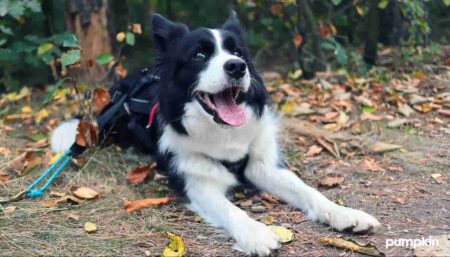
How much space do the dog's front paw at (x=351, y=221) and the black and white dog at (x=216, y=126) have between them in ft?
0.11

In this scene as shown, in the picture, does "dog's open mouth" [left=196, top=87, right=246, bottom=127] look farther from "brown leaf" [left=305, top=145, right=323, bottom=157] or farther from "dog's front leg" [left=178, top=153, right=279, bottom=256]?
"brown leaf" [left=305, top=145, right=323, bottom=157]

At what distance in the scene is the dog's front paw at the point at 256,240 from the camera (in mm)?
2168

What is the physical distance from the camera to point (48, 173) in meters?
3.14

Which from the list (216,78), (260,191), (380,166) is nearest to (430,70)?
(380,166)

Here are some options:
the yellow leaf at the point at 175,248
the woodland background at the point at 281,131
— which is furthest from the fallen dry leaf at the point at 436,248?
the yellow leaf at the point at 175,248

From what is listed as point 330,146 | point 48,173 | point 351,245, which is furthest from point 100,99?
point 351,245

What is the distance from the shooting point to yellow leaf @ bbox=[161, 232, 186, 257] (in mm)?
2213

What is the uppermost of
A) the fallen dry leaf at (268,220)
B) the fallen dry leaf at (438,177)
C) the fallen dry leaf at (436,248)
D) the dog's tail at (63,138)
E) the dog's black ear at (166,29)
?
the dog's black ear at (166,29)

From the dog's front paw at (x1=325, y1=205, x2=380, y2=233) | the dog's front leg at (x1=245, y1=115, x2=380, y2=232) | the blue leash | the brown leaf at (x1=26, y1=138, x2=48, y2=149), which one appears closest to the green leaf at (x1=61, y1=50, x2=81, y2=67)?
the blue leash

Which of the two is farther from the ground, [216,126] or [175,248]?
[216,126]

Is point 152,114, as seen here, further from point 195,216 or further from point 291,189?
point 291,189

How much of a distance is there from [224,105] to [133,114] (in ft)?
3.23

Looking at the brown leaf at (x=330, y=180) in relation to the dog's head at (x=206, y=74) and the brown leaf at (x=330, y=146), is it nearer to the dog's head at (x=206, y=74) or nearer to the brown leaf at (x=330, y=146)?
the brown leaf at (x=330, y=146)

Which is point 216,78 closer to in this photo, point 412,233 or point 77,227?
point 77,227
